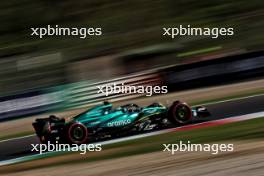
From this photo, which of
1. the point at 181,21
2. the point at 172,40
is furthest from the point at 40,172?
the point at 181,21

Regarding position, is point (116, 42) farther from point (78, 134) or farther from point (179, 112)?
point (78, 134)

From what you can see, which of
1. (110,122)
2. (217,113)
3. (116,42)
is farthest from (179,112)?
(116,42)

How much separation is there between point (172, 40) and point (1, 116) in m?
8.06

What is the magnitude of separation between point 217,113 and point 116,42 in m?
10.4

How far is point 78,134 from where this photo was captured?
806 cm

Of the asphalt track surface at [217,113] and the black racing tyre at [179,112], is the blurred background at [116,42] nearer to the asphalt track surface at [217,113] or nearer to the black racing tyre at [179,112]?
the asphalt track surface at [217,113]

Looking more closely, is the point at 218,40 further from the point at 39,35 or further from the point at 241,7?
the point at 39,35

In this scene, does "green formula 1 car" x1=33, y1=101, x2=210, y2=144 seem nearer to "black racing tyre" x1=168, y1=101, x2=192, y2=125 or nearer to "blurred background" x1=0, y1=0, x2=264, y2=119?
"black racing tyre" x1=168, y1=101, x2=192, y2=125

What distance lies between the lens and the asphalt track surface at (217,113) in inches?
348

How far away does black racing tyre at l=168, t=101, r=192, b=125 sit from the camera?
27.7 ft

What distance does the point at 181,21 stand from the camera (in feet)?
67.5

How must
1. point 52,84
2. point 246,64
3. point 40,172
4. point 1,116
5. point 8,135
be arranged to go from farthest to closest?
point 52,84
point 246,64
point 1,116
point 8,135
point 40,172

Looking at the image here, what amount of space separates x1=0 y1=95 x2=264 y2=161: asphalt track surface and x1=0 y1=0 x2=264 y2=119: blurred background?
265 centimetres

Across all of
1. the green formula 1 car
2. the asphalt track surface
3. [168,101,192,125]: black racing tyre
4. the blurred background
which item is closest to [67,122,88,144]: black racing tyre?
the green formula 1 car
